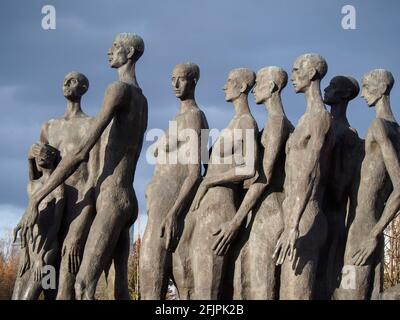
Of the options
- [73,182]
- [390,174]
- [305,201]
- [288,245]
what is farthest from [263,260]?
[73,182]

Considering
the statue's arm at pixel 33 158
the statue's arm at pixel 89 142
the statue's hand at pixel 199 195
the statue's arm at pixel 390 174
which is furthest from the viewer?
the statue's arm at pixel 33 158

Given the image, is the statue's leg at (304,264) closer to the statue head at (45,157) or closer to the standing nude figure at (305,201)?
the standing nude figure at (305,201)

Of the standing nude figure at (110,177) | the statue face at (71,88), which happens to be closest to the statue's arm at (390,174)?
the standing nude figure at (110,177)

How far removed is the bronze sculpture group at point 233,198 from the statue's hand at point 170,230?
2 centimetres

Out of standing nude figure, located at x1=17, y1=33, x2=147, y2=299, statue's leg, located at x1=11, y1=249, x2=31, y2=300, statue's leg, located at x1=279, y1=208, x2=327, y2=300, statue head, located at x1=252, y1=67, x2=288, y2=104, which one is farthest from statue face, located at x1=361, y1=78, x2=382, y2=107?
statue's leg, located at x1=11, y1=249, x2=31, y2=300

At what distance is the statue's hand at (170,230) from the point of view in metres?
11.7

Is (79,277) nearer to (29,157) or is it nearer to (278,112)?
(29,157)

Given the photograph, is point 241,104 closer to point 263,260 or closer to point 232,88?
point 232,88

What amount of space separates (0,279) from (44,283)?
126ft

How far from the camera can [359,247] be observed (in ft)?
36.9

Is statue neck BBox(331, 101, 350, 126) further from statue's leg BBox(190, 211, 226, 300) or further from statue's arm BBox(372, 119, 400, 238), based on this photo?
statue's leg BBox(190, 211, 226, 300)

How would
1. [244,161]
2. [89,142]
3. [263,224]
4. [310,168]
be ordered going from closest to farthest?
[310,168] < [263,224] < [244,161] < [89,142]

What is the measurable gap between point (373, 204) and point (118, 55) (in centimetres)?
414

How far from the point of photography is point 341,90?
12234mm
